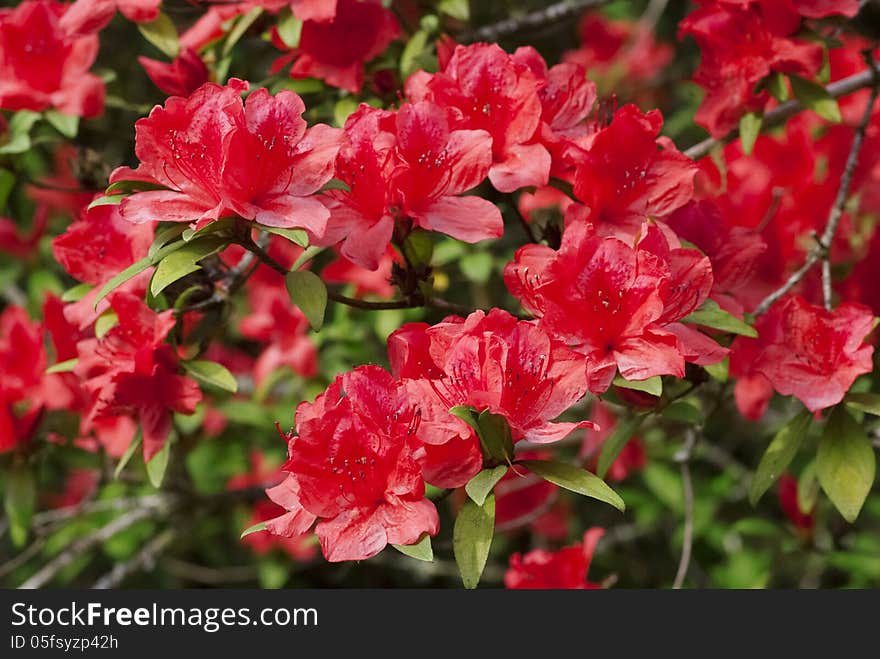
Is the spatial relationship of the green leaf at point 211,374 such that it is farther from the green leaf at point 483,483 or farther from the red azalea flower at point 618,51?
the red azalea flower at point 618,51

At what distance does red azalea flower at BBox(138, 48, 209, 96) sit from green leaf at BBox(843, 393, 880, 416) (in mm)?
1069

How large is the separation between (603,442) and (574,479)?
691 millimetres

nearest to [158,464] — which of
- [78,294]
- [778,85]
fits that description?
[78,294]

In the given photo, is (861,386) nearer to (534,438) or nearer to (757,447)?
(534,438)

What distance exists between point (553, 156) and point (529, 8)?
57.3 inches

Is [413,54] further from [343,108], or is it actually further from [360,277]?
[360,277]

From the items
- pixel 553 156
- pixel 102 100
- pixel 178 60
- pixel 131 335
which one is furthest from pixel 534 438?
pixel 102 100

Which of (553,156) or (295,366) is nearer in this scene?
(553,156)

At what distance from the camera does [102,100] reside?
1.83 meters

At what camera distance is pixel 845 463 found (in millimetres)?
1504

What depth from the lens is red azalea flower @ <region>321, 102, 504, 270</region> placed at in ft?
4.41

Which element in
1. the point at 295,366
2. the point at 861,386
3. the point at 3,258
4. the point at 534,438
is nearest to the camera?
the point at 534,438

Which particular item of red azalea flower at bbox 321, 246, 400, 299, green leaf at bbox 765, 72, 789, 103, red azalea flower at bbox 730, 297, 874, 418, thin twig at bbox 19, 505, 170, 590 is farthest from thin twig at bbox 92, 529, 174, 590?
green leaf at bbox 765, 72, 789, 103

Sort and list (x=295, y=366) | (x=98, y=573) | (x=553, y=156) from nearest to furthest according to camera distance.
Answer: (x=553, y=156)
(x=295, y=366)
(x=98, y=573)
